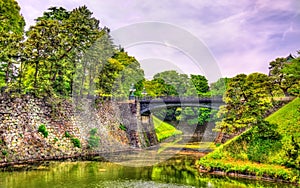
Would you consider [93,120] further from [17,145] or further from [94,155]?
[17,145]

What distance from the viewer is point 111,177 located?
27.1 metres

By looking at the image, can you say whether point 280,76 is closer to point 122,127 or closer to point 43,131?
point 122,127

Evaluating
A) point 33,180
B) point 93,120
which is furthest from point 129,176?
point 93,120

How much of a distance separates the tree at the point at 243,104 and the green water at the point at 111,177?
7.07m

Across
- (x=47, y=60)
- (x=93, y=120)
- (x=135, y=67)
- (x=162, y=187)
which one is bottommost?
(x=162, y=187)

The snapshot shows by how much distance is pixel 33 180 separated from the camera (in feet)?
81.5

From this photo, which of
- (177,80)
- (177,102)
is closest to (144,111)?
(177,102)

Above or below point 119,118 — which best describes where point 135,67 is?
above

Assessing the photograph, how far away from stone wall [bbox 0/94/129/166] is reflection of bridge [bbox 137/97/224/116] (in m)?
11.4

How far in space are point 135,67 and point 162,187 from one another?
42.3 metres

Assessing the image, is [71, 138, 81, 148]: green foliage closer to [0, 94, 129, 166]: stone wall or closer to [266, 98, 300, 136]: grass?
[0, 94, 129, 166]: stone wall

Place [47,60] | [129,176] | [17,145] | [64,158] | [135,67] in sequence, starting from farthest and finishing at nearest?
[135,67] < [47,60] < [64,158] < [17,145] < [129,176]

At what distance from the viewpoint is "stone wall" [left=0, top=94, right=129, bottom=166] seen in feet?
108

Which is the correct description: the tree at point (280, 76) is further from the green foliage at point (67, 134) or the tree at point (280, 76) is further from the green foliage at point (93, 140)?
the green foliage at point (67, 134)
